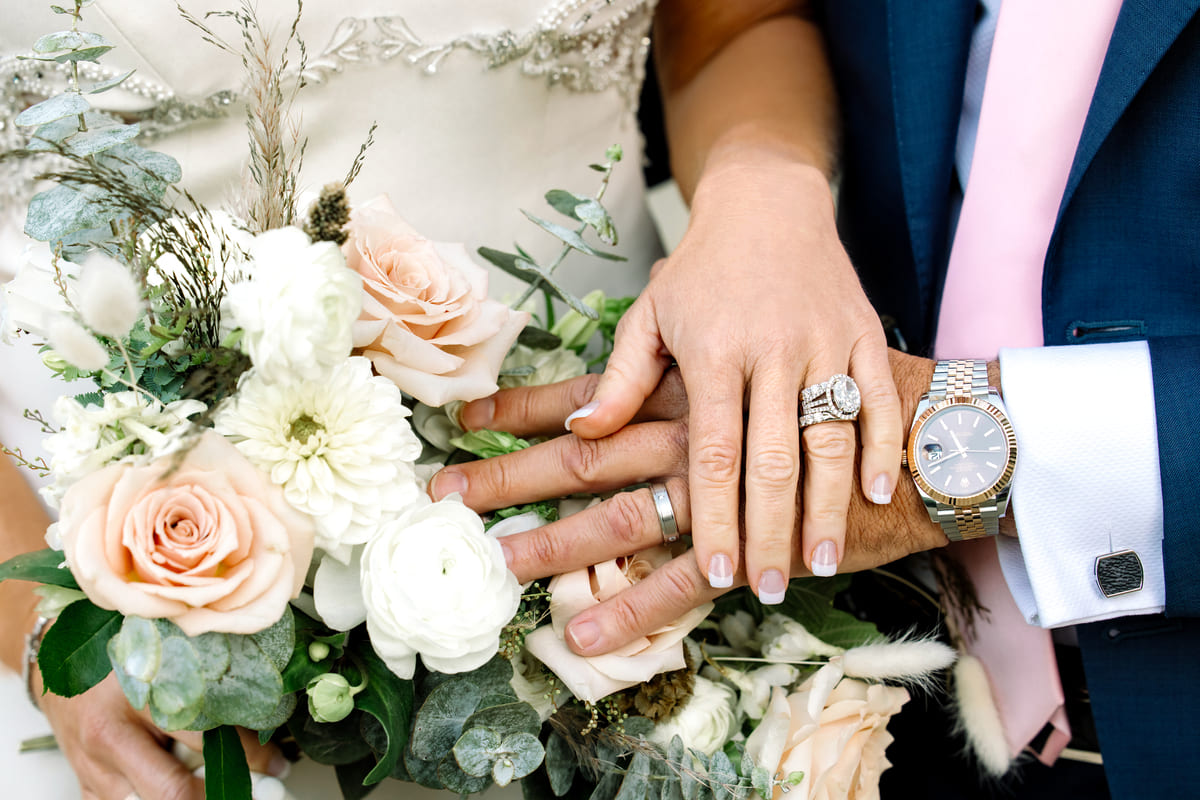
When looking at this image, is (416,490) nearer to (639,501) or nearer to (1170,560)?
(639,501)

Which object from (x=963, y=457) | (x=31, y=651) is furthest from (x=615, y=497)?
(x=31, y=651)

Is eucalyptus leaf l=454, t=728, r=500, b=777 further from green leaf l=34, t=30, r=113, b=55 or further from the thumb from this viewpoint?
green leaf l=34, t=30, r=113, b=55

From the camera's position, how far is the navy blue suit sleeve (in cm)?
77

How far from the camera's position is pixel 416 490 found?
2.02 ft

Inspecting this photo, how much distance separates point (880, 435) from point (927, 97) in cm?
49

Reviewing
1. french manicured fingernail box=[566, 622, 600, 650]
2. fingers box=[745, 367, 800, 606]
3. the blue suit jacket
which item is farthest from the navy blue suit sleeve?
french manicured fingernail box=[566, 622, 600, 650]

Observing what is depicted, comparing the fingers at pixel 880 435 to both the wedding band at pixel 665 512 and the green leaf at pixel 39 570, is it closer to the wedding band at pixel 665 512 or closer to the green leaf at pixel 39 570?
the wedding band at pixel 665 512

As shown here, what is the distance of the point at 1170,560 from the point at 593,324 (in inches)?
26.4

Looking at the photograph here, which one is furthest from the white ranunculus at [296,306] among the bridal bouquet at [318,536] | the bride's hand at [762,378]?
the bride's hand at [762,378]

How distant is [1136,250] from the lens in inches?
34.7

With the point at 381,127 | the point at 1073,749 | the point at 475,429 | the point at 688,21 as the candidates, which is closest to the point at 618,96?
the point at 688,21

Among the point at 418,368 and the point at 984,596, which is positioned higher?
the point at 418,368

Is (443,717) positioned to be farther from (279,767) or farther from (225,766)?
(279,767)

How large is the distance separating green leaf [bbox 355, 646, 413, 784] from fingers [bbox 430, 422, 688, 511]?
0.19m
